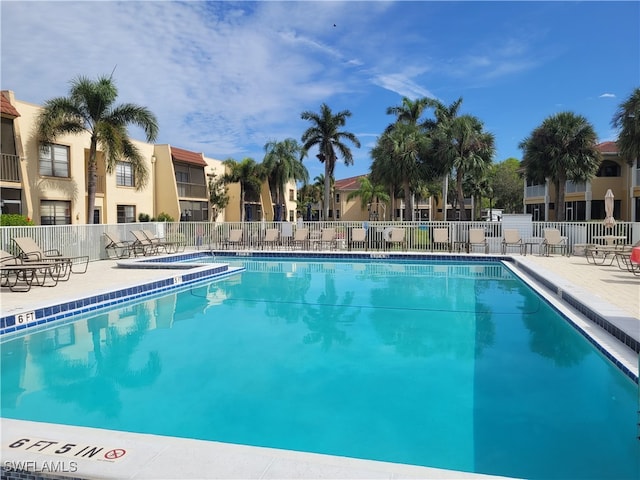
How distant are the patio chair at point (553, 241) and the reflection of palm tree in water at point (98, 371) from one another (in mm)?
14599

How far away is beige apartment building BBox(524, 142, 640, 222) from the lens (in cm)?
2949

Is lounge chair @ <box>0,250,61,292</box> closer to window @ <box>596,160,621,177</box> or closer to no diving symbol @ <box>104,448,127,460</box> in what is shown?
no diving symbol @ <box>104,448,127,460</box>

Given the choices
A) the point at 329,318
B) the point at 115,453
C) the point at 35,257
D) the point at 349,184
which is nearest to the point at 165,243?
the point at 35,257

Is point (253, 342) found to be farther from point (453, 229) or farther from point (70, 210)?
point (70, 210)

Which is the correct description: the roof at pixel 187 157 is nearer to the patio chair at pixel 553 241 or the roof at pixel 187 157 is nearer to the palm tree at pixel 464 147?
the palm tree at pixel 464 147

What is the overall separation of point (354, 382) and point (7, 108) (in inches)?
804

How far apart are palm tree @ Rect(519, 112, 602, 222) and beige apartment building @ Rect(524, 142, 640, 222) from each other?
268 centimetres

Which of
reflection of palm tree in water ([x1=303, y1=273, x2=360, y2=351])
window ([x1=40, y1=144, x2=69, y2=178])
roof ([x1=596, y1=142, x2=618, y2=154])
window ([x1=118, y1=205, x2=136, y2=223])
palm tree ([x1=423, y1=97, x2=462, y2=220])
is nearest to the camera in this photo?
reflection of palm tree in water ([x1=303, y1=273, x2=360, y2=351])

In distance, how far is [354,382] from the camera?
5.53 meters

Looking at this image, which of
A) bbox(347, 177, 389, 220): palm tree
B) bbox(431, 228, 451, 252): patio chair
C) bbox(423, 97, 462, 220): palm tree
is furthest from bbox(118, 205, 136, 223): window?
bbox(347, 177, 389, 220): palm tree

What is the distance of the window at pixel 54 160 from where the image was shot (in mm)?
21531

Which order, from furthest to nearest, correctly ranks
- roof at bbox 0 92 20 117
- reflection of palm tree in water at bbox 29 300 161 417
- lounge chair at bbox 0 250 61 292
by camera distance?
roof at bbox 0 92 20 117 < lounge chair at bbox 0 250 61 292 < reflection of palm tree in water at bbox 29 300 161 417

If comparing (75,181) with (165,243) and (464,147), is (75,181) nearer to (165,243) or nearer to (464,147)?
(165,243)
